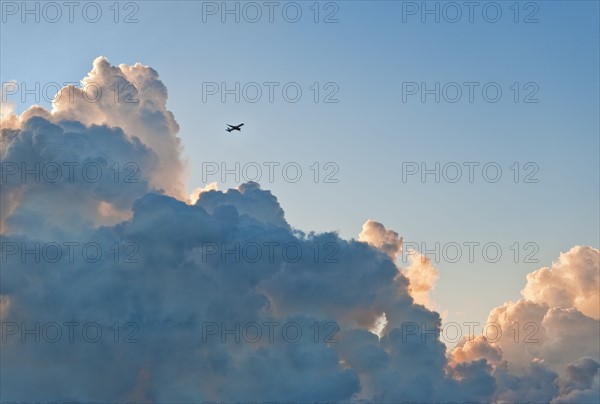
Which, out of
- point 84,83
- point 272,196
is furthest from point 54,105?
point 272,196

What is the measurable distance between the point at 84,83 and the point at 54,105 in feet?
61.6

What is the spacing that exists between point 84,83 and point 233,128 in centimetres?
7753

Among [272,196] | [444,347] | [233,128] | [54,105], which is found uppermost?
[54,105]

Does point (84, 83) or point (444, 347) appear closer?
point (84, 83)

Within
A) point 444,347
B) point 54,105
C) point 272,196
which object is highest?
point 54,105

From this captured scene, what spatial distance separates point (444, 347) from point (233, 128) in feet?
518

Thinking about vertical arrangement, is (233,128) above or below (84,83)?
below

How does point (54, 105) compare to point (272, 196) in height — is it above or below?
above

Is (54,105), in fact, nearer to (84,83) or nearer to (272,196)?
(84,83)

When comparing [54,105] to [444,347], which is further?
[444,347]

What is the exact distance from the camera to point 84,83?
178m

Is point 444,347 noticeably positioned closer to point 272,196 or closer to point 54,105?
point 272,196

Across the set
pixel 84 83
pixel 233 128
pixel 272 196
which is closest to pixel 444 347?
pixel 272 196

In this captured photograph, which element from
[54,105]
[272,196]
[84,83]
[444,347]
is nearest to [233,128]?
[272,196]
